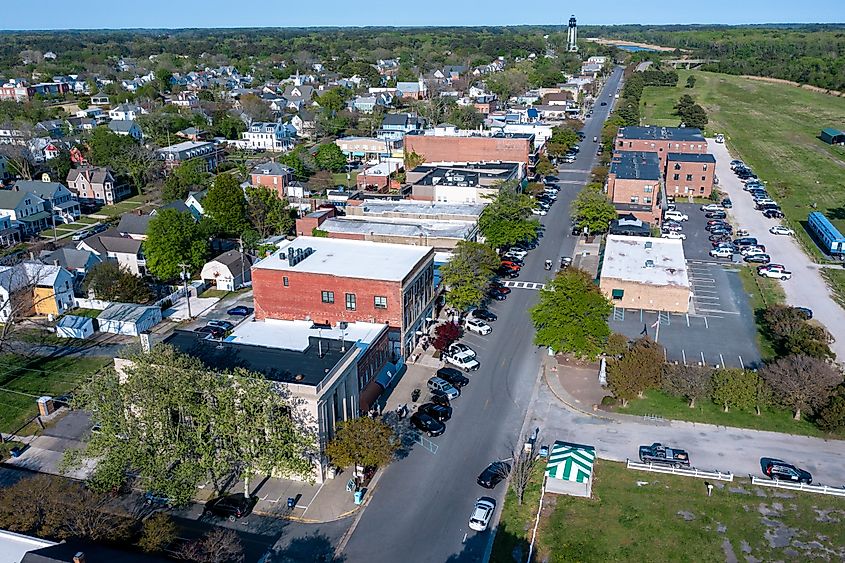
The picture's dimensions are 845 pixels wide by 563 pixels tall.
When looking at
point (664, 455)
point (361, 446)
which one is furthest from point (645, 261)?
point (361, 446)

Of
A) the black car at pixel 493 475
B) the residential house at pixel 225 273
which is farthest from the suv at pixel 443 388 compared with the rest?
the residential house at pixel 225 273

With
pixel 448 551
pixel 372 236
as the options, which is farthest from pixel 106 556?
pixel 372 236

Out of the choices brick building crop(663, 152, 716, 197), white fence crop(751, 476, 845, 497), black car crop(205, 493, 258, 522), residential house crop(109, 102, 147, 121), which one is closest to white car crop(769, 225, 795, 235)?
brick building crop(663, 152, 716, 197)

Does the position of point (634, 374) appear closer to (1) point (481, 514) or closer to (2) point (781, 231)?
(1) point (481, 514)

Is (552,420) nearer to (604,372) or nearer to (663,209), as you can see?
(604,372)

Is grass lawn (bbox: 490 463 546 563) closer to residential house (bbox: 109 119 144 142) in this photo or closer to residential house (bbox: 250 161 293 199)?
residential house (bbox: 250 161 293 199)

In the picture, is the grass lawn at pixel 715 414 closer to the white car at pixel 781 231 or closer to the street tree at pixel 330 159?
the white car at pixel 781 231
